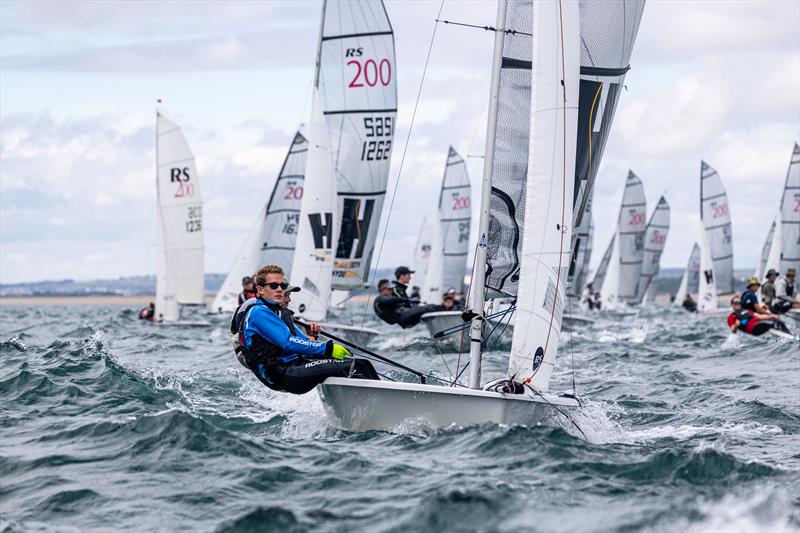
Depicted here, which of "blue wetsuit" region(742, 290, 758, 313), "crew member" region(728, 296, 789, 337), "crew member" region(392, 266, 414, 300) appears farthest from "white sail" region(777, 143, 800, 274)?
"crew member" region(392, 266, 414, 300)

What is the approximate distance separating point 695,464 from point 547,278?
1.80 meters

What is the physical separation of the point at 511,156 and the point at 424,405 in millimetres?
2401

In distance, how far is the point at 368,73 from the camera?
1798cm

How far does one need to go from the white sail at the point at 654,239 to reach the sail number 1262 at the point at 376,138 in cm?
2578

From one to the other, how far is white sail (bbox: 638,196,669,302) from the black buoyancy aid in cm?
3569

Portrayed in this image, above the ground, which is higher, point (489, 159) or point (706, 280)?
point (489, 159)

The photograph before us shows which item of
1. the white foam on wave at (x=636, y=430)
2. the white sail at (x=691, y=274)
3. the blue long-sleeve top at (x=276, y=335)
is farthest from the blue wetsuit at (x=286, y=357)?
the white sail at (x=691, y=274)

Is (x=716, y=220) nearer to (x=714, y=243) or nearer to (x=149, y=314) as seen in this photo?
(x=714, y=243)

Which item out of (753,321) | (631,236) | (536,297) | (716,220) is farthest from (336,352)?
(631,236)

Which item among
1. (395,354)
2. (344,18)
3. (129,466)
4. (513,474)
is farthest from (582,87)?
(344,18)

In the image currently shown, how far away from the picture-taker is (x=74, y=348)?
13.6m

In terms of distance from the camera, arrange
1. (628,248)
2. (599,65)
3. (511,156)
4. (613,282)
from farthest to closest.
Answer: (628,248)
(613,282)
(599,65)
(511,156)

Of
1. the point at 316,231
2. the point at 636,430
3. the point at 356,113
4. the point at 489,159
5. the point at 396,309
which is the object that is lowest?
the point at 636,430

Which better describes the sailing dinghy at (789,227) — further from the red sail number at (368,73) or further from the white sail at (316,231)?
the white sail at (316,231)
